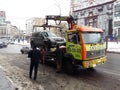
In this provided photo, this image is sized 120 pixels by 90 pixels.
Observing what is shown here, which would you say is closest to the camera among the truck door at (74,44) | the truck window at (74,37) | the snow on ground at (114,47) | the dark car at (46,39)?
the truck door at (74,44)

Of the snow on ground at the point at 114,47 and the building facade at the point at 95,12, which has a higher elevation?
the building facade at the point at 95,12

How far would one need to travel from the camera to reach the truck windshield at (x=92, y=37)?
12.8 m

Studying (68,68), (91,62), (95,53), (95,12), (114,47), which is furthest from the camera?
(95,12)

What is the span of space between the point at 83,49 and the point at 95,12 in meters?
43.1

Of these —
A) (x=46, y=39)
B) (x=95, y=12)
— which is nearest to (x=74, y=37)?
(x=46, y=39)

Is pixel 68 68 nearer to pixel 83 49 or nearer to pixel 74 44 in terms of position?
pixel 74 44

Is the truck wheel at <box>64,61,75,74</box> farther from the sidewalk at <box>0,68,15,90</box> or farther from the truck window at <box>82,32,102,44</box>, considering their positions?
the sidewalk at <box>0,68,15,90</box>

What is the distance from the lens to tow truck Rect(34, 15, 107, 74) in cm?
1255

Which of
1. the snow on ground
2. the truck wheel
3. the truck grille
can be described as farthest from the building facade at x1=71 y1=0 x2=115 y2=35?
A: the truck wheel

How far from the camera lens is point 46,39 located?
18.4 metres

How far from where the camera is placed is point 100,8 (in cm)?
5253

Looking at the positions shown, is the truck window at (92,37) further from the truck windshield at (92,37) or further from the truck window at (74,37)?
the truck window at (74,37)

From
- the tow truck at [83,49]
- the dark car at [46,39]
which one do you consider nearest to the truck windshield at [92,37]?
the tow truck at [83,49]

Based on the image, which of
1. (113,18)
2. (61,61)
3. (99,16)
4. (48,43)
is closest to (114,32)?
(113,18)
